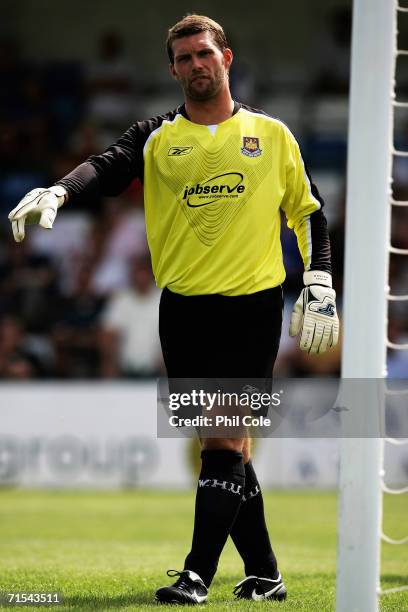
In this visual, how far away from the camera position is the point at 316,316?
4652mm

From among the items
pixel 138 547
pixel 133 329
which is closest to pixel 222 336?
pixel 138 547

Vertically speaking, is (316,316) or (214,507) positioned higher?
(316,316)

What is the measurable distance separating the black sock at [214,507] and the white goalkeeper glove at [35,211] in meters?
1.24

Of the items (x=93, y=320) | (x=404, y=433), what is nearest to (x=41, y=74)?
(x=93, y=320)

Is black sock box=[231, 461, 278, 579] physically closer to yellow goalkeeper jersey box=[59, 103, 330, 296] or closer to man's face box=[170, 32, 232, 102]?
yellow goalkeeper jersey box=[59, 103, 330, 296]

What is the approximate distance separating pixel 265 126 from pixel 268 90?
1236 centimetres

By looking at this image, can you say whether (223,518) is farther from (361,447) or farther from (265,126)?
(265,126)

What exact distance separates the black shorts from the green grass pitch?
0.99 metres

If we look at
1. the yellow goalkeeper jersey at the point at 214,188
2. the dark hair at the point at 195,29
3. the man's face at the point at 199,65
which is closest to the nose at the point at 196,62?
the man's face at the point at 199,65

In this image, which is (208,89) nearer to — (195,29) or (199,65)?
(199,65)

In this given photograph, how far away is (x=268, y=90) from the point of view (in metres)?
16.9

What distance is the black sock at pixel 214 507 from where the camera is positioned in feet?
15.1

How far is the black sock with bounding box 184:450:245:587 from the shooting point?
4.59 m

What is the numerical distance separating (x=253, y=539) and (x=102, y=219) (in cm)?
979
